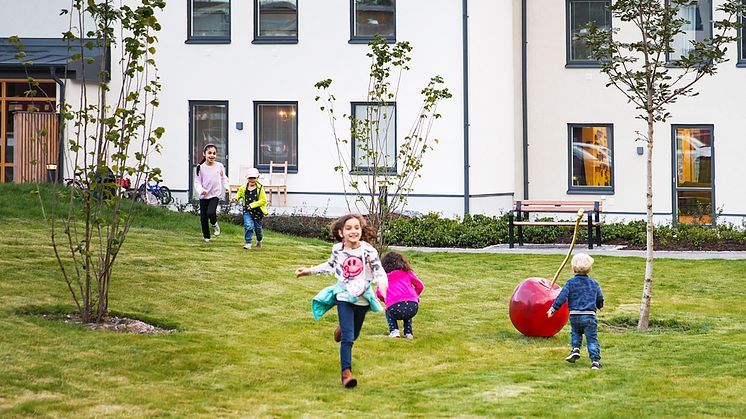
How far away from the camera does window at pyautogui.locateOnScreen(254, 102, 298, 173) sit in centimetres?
3086

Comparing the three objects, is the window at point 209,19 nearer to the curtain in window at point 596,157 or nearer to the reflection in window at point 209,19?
the reflection in window at point 209,19

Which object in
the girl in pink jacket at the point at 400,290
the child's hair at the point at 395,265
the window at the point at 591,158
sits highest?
the window at the point at 591,158

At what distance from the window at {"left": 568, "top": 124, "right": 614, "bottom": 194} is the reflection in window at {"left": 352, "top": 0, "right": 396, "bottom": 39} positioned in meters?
5.26

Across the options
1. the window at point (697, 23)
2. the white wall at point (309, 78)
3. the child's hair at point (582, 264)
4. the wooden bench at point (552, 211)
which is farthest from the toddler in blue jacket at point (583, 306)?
the window at point (697, 23)

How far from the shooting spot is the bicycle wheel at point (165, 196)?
3033 cm

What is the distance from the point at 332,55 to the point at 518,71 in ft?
15.6

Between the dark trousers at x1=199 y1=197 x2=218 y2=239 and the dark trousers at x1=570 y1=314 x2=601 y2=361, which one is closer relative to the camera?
the dark trousers at x1=570 y1=314 x2=601 y2=361

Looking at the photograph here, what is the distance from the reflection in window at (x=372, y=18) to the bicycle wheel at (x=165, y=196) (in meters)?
5.93

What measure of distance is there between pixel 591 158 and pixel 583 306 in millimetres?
19486

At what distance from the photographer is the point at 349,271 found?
10.8 m

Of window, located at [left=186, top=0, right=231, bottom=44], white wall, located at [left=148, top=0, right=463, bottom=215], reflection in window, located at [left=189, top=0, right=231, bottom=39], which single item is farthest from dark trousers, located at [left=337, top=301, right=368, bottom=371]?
reflection in window, located at [left=189, top=0, right=231, bottom=39]

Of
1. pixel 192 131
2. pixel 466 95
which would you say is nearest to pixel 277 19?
pixel 192 131

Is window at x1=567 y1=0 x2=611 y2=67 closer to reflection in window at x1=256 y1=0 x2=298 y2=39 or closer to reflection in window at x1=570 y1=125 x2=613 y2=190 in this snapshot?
reflection in window at x1=570 y1=125 x2=613 y2=190

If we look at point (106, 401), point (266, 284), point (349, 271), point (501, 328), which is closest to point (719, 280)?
point (501, 328)
